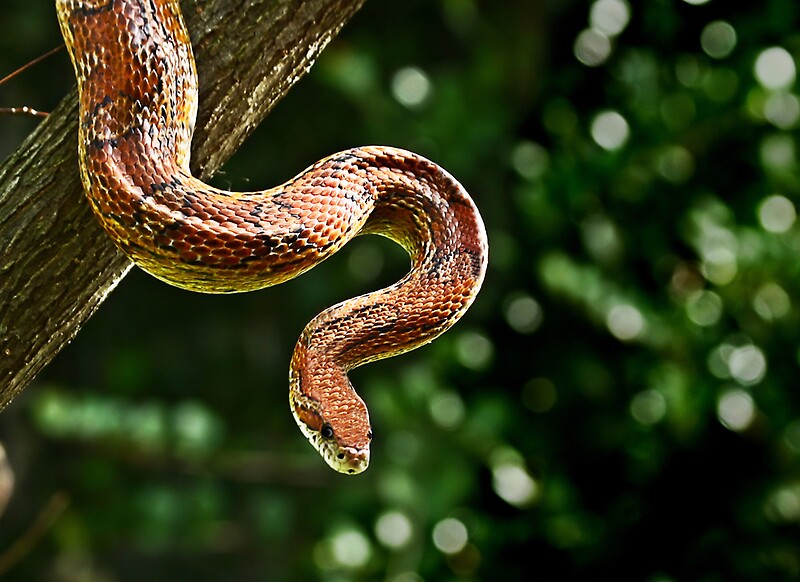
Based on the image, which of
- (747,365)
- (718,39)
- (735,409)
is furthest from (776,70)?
(735,409)

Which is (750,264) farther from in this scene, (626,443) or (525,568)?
(525,568)

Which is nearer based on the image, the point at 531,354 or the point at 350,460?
the point at 350,460

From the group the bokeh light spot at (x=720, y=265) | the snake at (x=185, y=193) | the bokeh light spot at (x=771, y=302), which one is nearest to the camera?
the snake at (x=185, y=193)

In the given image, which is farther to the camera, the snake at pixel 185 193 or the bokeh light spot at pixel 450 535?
the bokeh light spot at pixel 450 535

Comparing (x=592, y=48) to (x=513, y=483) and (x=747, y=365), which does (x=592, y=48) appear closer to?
(x=747, y=365)

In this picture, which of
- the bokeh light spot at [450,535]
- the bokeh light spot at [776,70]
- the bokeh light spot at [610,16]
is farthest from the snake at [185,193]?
the bokeh light spot at [776,70]

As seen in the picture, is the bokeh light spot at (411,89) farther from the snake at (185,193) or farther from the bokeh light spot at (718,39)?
the snake at (185,193)

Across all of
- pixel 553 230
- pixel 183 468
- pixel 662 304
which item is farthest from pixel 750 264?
pixel 183 468
